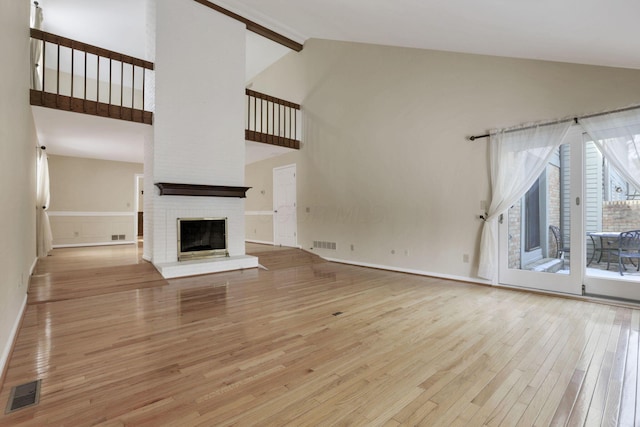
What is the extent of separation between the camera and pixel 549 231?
410 centimetres

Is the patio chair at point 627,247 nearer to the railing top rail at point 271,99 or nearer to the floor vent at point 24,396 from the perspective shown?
the floor vent at point 24,396

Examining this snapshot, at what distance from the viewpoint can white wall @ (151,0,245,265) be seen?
16.7ft

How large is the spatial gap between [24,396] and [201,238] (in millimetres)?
3921

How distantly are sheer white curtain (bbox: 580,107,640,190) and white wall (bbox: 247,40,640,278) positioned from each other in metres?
0.18

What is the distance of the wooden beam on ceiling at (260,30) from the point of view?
563 centimetres

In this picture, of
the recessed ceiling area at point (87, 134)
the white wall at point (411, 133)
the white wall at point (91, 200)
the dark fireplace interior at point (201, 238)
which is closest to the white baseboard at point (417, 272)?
the white wall at point (411, 133)

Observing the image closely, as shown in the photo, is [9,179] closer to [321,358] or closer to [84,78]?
[321,358]

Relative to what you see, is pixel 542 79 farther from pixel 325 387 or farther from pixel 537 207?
pixel 325 387

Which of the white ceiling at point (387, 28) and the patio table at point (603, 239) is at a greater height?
the white ceiling at point (387, 28)

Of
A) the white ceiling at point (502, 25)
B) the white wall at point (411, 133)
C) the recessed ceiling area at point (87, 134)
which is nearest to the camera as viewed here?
the white ceiling at point (502, 25)

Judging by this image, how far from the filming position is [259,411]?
5.27 feet

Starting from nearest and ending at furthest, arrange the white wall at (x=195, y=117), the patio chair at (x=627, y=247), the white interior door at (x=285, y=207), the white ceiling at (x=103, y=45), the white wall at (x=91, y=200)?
the patio chair at (x=627, y=247)
the white wall at (x=195, y=117)
the white ceiling at (x=103, y=45)
the white interior door at (x=285, y=207)
the white wall at (x=91, y=200)

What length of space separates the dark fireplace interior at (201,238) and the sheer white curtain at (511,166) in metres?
4.45

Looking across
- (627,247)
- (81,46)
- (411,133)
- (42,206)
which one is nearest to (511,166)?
(627,247)
